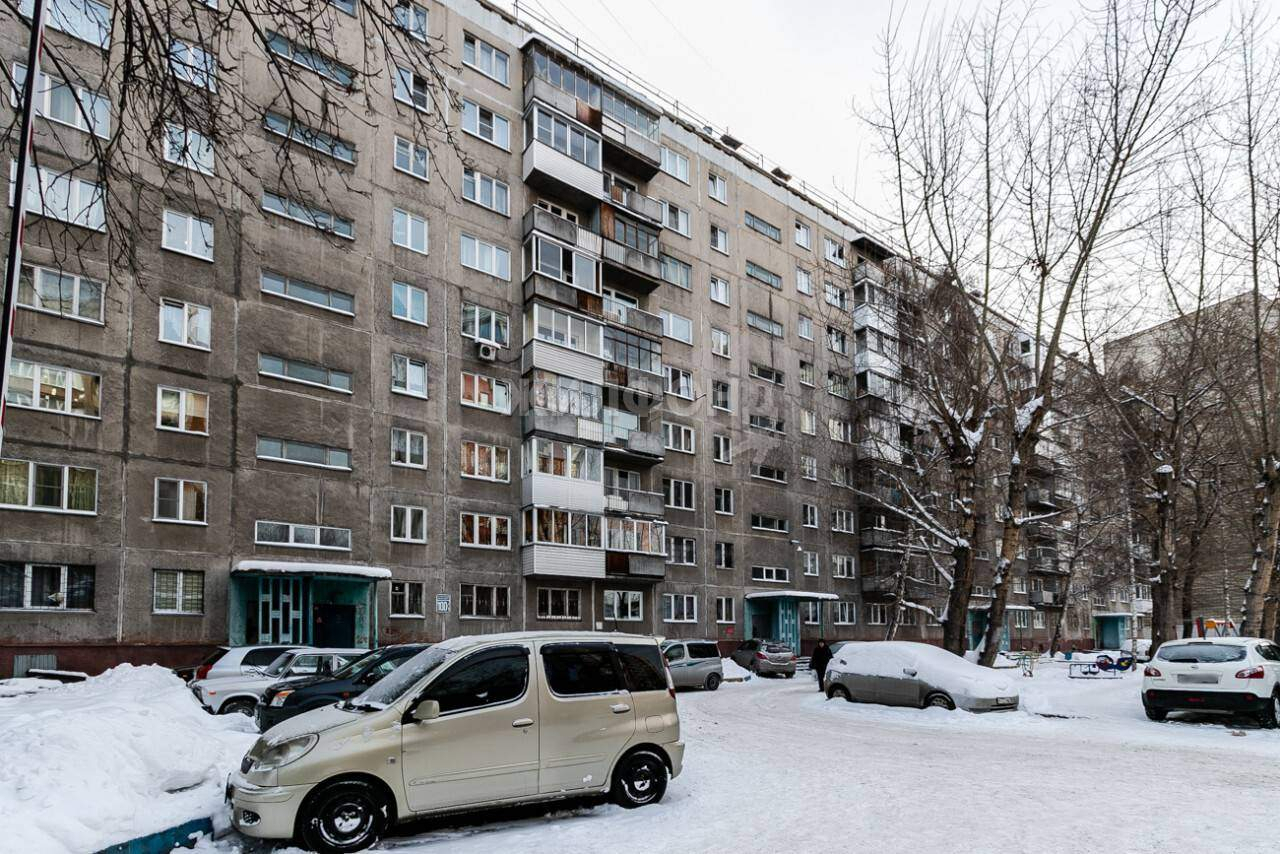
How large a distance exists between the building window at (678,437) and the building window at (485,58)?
15284 millimetres

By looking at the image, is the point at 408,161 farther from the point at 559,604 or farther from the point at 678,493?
the point at 678,493

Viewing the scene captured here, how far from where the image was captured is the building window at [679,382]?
137 ft

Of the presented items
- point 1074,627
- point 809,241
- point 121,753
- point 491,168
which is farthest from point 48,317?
point 1074,627

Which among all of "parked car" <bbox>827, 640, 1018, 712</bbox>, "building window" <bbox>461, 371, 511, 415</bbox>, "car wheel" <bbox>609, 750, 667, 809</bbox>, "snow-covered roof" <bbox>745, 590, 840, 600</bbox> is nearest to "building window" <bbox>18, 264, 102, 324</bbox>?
"building window" <bbox>461, 371, 511, 415</bbox>

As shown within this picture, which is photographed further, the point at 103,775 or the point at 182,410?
the point at 182,410

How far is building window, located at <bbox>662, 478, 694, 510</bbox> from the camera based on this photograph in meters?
40.6

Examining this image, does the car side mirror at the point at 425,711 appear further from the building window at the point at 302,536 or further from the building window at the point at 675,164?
the building window at the point at 675,164

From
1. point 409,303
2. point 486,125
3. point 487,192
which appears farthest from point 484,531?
point 486,125

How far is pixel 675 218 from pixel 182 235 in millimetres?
22642

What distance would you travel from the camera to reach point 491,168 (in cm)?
3556

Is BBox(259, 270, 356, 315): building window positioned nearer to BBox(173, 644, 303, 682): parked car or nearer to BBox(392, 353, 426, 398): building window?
BBox(392, 353, 426, 398): building window

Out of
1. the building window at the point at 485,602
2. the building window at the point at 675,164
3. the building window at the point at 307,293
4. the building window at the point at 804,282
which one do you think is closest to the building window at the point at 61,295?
the building window at the point at 307,293

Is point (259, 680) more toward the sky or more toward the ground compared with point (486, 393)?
more toward the ground

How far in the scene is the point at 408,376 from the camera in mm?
31547
